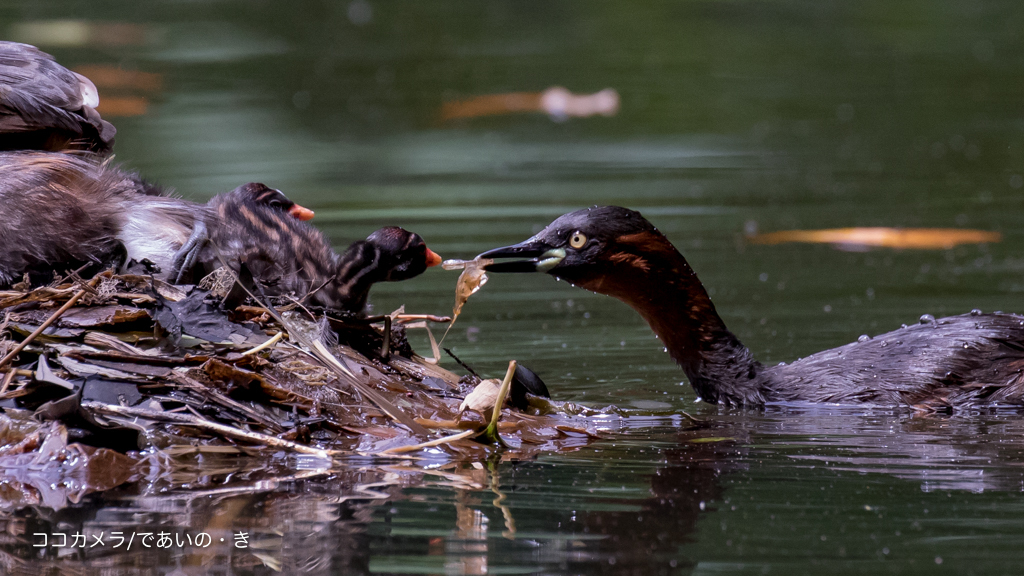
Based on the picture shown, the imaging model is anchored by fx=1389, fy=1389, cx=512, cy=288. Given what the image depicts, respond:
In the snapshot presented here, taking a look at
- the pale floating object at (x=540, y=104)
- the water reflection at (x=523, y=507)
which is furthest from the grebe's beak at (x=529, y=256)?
the pale floating object at (x=540, y=104)

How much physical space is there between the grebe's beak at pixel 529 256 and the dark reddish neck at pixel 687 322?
0.28 metres

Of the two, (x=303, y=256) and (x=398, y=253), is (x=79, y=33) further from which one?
(x=398, y=253)

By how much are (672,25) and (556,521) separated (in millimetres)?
12795

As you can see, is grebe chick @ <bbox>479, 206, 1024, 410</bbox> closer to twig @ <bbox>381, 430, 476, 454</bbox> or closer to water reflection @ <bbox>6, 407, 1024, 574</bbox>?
water reflection @ <bbox>6, 407, 1024, 574</bbox>

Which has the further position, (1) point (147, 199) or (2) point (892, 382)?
(2) point (892, 382)

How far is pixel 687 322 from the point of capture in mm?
5879

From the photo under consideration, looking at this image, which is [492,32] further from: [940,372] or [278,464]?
[278,464]

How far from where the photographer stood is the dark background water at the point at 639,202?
374cm

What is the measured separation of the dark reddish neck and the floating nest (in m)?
0.90

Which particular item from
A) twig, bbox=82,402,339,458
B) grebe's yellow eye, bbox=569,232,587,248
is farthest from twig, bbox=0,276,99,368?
grebe's yellow eye, bbox=569,232,587,248

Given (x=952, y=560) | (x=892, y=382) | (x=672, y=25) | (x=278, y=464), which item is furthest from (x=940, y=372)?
(x=672, y=25)

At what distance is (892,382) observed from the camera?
18.3 ft

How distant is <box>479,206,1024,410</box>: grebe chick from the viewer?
548cm

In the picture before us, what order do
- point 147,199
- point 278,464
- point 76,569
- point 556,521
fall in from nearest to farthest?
point 76,569 → point 556,521 → point 278,464 → point 147,199
